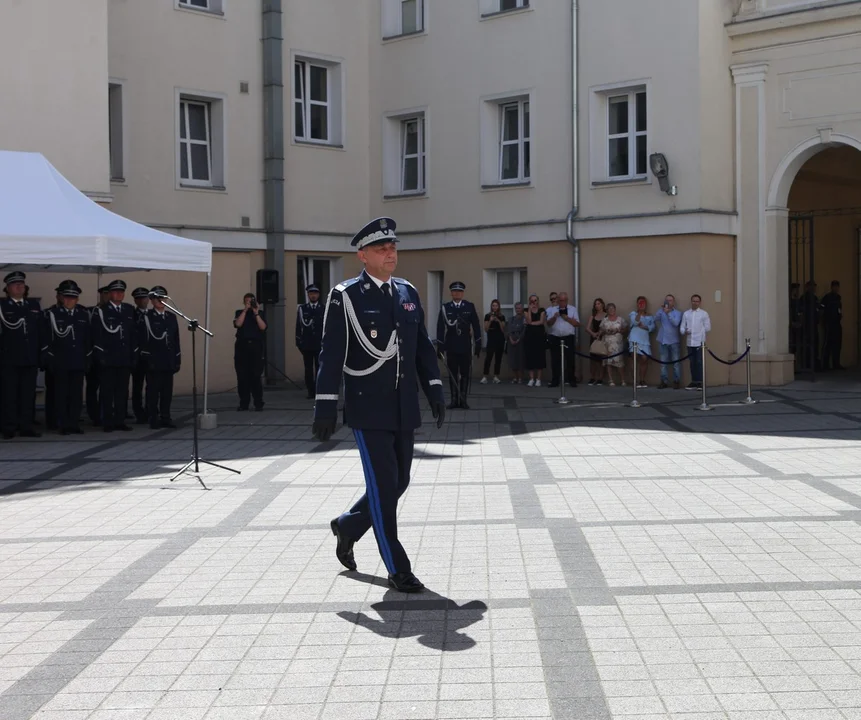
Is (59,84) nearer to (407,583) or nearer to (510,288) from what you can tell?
(510,288)

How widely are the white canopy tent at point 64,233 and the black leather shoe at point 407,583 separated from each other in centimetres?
721

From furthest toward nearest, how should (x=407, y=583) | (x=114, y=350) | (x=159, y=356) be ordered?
(x=159, y=356) → (x=114, y=350) → (x=407, y=583)

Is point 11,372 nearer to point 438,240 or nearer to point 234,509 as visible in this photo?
point 234,509

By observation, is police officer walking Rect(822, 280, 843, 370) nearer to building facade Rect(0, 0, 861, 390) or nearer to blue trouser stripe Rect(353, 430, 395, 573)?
building facade Rect(0, 0, 861, 390)

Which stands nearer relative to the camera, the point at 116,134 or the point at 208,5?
the point at 116,134

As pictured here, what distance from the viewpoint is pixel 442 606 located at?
249 inches

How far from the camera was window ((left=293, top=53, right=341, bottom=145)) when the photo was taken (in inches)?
969

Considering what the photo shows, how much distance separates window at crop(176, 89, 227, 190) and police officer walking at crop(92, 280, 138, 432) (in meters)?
7.62

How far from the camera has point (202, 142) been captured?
76.7 ft

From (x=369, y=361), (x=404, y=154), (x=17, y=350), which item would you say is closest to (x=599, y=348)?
(x=404, y=154)

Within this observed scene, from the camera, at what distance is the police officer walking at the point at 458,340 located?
738 inches

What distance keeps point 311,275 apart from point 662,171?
7794 millimetres

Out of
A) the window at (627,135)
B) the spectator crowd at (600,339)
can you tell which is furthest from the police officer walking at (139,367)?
the window at (627,135)

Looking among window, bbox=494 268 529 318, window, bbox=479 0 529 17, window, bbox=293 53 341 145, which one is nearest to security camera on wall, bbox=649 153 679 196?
window, bbox=494 268 529 318
